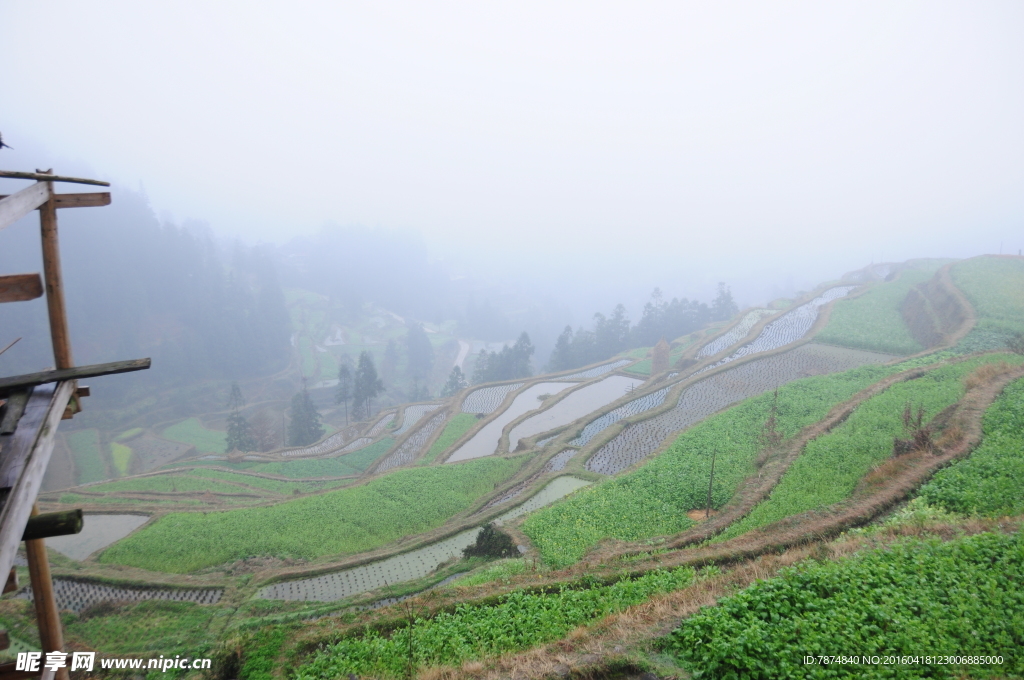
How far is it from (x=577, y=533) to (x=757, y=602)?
312 inches

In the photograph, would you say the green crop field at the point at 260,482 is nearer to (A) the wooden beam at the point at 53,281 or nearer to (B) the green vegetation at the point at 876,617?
(A) the wooden beam at the point at 53,281

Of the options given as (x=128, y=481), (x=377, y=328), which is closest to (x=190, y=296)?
(x=377, y=328)

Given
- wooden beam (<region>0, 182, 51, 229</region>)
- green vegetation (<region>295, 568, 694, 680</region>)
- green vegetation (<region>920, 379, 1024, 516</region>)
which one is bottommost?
green vegetation (<region>295, 568, 694, 680</region>)

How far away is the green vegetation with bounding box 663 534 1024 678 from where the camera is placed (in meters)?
5.29

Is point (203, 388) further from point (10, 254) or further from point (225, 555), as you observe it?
point (225, 555)

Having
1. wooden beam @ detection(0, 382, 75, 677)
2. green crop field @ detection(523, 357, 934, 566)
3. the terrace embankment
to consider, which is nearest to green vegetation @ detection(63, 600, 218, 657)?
wooden beam @ detection(0, 382, 75, 677)

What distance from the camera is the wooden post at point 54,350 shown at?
482cm

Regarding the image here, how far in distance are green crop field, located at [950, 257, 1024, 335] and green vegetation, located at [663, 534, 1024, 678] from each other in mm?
29024

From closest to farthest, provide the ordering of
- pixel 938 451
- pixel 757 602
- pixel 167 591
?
pixel 757 602, pixel 938 451, pixel 167 591

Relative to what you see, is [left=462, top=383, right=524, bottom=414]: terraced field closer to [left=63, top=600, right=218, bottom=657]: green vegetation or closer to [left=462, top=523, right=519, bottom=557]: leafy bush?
[left=462, top=523, right=519, bottom=557]: leafy bush

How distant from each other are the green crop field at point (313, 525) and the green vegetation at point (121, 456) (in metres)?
35.3

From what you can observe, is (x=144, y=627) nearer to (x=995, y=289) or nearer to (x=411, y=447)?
(x=411, y=447)

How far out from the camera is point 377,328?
398 feet

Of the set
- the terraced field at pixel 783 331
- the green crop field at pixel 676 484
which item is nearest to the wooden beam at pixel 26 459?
the green crop field at pixel 676 484
